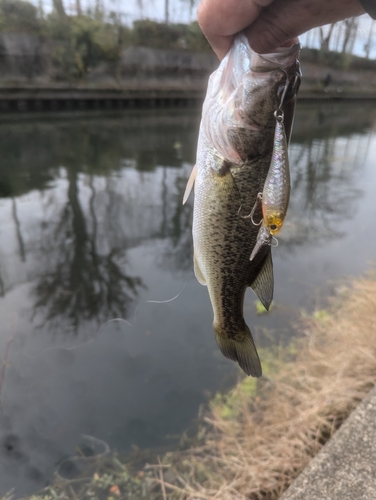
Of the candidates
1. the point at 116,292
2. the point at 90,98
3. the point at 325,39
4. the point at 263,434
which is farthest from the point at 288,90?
the point at 325,39

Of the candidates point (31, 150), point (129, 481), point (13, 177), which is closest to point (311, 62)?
point (31, 150)

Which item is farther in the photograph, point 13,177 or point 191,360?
point 13,177

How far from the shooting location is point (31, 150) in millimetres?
11641

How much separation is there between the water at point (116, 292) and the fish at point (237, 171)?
304 millimetres

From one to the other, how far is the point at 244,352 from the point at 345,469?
3.74 feet

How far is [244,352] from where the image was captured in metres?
1.46

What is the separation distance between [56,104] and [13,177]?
11595mm

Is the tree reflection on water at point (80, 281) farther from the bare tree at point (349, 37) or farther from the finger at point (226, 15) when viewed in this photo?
the bare tree at point (349, 37)

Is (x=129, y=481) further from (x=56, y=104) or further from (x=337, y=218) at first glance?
(x=56, y=104)

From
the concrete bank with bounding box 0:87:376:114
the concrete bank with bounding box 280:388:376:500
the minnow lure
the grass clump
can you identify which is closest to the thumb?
the minnow lure

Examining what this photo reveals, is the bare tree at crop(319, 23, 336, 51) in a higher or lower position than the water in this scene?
higher

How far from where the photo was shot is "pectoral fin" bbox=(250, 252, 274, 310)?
1.37 metres

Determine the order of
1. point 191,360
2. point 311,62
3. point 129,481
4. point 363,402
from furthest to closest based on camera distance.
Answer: point 311,62
point 191,360
point 129,481
point 363,402

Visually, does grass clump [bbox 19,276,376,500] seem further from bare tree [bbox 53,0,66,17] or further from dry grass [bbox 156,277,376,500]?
bare tree [bbox 53,0,66,17]
